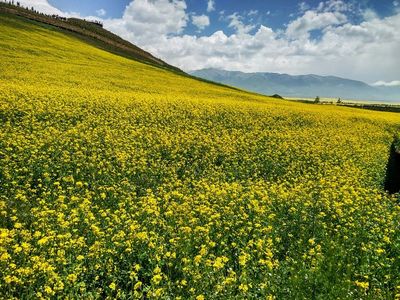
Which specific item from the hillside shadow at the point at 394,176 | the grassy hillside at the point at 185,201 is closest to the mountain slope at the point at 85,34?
the grassy hillside at the point at 185,201

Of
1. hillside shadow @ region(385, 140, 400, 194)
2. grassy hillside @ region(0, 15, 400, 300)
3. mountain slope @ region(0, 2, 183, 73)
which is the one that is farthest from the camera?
mountain slope @ region(0, 2, 183, 73)

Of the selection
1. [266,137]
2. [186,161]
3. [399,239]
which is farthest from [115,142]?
[399,239]

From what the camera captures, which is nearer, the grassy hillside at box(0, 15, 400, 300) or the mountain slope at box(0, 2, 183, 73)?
the grassy hillside at box(0, 15, 400, 300)

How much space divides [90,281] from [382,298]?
227 inches

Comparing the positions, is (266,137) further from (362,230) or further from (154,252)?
(154,252)

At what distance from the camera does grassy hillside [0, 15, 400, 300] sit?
7918 millimetres

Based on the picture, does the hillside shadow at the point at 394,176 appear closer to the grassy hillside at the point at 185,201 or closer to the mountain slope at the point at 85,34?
the grassy hillside at the point at 185,201

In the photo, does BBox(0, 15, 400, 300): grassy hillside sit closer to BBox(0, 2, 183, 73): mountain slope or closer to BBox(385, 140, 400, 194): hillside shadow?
BBox(385, 140, 400, 194): hillside shadow

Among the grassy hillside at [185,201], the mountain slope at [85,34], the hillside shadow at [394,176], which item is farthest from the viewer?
the mountain slope at [85,34]

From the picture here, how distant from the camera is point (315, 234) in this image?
436 inches

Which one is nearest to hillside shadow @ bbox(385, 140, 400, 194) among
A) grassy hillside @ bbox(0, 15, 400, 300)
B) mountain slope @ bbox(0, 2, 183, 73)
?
grassy hillside @ bbox(0, 15, 400, 300)

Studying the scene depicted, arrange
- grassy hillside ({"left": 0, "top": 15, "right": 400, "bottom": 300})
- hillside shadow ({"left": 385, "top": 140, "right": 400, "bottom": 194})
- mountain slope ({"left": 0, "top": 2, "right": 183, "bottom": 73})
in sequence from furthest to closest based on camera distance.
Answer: mountain slope ({"left": 0, "top": 2, "right": 183, "bottom": 73}) → hillside shadow ({"left": 385, "top": 140, "right": 400, "bottom": 194}) → grassy hillside ({"left": 0, "top": 15, "right": 400, "bottom": 300})

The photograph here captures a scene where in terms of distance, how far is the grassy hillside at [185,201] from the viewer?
26.0 feet

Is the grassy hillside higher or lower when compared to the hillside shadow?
lower
